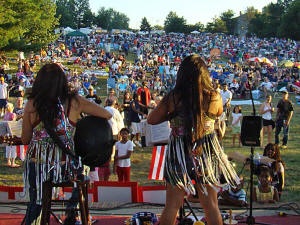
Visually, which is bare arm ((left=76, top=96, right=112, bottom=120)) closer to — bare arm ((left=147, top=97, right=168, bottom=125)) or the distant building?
bare arm ((left=147, top=97, right=168, bottom=125))

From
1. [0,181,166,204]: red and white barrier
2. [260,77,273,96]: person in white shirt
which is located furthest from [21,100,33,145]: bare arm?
[260,77,273,96]: person in white shirt

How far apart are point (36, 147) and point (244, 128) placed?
2352mm

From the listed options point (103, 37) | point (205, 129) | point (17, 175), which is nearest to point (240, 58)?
point (103, 37)

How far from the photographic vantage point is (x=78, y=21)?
90.8 metres

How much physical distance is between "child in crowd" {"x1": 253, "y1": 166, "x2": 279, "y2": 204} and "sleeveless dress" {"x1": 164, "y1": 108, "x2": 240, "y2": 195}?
116 inches

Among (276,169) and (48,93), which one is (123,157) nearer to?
(276,169)

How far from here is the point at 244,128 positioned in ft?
14.3

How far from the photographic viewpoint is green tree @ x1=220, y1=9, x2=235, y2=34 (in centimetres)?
9509

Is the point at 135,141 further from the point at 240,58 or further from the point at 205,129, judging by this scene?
the point at 240,58

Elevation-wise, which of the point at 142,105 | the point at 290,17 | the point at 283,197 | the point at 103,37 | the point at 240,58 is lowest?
the point at 283,197

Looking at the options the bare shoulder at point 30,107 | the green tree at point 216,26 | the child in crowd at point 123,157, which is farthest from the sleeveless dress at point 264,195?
the green tree at point 216,26

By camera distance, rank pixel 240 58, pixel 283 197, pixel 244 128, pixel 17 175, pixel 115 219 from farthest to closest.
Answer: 1. pixel 240 58
2. pixel 17 175
3. pixel 283 197
4. pixel 115 219
5. pixel 244 128

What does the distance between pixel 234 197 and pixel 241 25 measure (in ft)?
322

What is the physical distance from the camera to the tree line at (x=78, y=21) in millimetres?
25500
